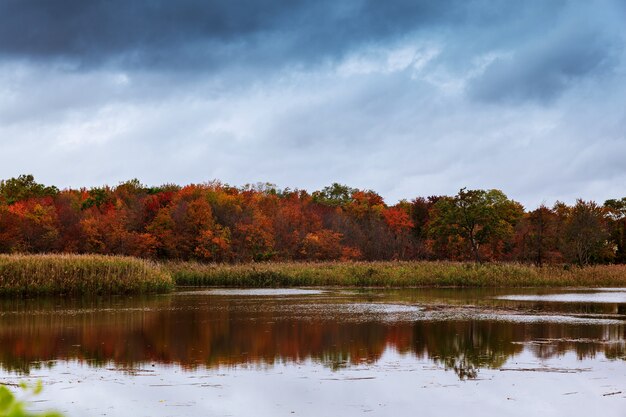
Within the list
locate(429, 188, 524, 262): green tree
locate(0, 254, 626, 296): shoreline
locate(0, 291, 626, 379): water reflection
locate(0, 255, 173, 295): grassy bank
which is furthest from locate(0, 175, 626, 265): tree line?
locate(0, 291, 626, 379): water reflection

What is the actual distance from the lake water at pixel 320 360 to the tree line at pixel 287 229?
30.6 meters

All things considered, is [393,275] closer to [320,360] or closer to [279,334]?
[279,334]

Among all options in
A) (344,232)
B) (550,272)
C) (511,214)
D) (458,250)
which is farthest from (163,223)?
(511,214)

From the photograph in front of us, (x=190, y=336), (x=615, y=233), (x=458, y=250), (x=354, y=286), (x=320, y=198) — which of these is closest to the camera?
(x=190, y=336)

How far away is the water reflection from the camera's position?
1501cm

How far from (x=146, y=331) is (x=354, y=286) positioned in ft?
80.6

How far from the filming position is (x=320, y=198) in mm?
95125

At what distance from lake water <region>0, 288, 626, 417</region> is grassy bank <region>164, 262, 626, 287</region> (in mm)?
16004

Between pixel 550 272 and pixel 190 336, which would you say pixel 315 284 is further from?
pixel 190 336

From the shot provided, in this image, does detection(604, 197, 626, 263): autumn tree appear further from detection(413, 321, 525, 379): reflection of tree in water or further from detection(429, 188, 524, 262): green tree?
detection(413, 321, 525, 379): reflection of tree in water

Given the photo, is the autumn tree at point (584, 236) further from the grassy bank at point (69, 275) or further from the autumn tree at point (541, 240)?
the grassy bank at point (69, 275)

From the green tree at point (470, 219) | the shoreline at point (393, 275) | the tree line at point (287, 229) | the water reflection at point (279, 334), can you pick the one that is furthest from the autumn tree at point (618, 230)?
the water reflection at point (279, 334)

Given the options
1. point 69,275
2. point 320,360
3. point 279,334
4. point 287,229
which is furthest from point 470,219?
point 320,360

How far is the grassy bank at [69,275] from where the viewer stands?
3281 centimetres
